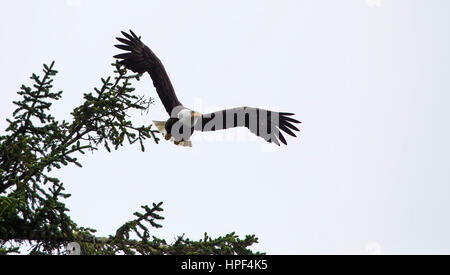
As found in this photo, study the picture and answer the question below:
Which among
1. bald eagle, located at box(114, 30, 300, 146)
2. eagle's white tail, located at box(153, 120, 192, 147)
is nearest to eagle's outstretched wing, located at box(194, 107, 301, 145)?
bald eagle, located at box(114, 30, 300, 146)

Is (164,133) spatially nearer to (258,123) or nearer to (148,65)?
(148,65)

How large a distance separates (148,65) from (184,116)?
61.7 inches

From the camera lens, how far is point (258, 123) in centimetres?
1308

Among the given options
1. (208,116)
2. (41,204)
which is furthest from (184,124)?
(41,204)

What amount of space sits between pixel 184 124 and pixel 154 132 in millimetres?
3429

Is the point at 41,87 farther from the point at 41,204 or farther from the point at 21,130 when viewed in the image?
the point at 41,204

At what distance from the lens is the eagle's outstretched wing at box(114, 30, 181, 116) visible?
13.4 metres

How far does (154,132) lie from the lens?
372 inches

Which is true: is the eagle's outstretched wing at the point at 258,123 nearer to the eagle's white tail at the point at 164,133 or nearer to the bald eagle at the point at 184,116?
the bald eagle at the point at 184,116

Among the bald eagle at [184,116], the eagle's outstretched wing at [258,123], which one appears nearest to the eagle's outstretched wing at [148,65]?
the bald eagle at [184,116]

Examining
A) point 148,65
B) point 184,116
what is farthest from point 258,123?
point 148,65

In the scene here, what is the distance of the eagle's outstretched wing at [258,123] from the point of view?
41.9ft

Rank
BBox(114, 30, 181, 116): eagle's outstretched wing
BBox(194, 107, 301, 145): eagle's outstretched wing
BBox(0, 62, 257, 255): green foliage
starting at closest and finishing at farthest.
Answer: BBox(0, 62, 257, 255): green foliage
BBox(194, 107, 301, 145): eagle's outstretched wing
BBox(114, 30, 181, 116): eagle's outstretched wing

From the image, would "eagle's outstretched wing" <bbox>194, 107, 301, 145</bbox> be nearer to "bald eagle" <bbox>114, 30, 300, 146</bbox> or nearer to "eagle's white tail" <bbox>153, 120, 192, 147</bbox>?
"bald eagle" <bbox>114, 30, 300, 146</bbox>
